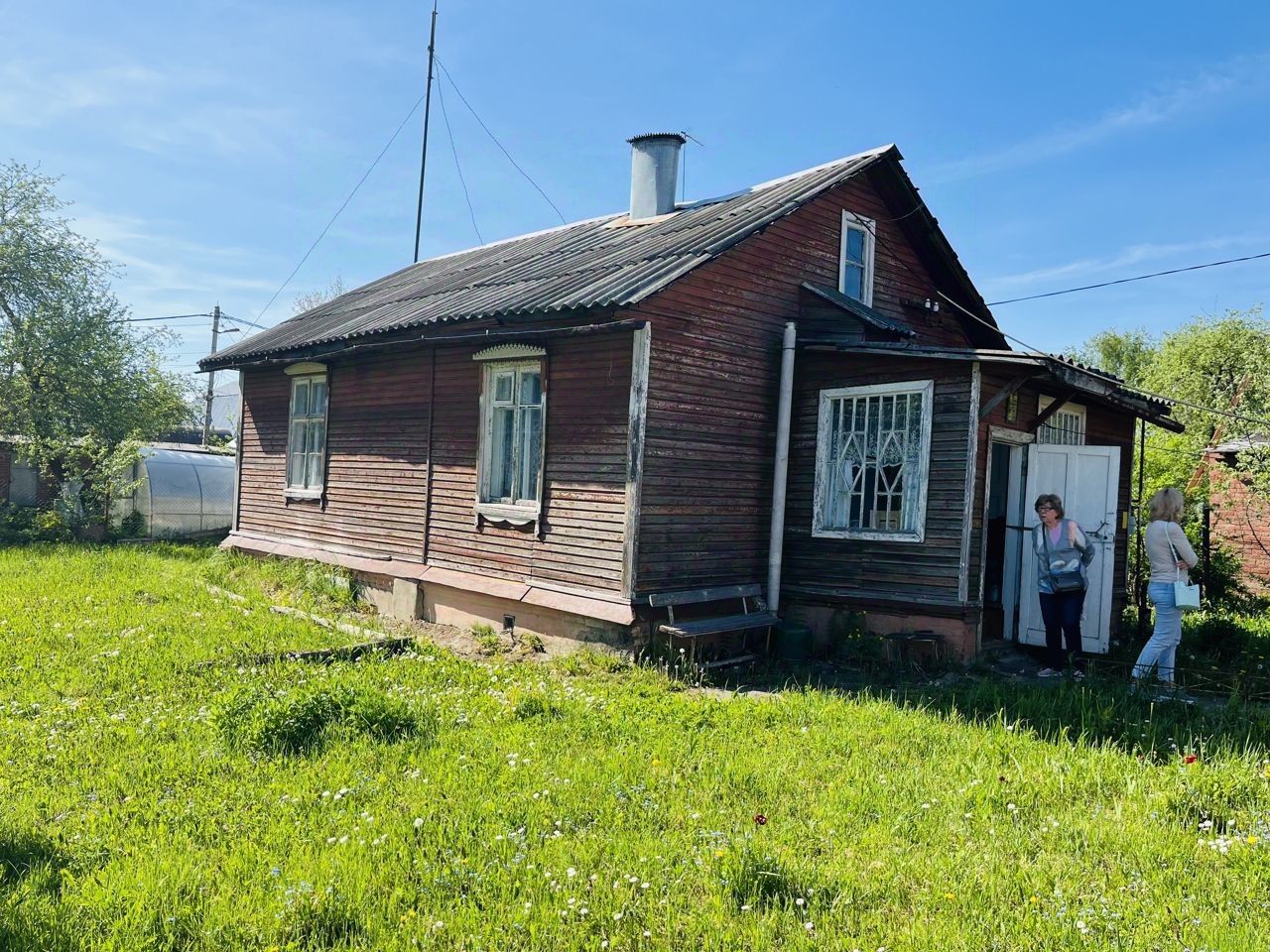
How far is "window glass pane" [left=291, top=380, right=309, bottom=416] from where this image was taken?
13.4 metres

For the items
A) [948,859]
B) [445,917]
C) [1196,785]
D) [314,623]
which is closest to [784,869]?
[948,859]

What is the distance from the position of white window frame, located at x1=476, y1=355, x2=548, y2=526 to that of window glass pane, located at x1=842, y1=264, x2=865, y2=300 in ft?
13.5

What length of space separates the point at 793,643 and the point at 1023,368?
3.51m

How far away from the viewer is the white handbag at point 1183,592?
23.6ft

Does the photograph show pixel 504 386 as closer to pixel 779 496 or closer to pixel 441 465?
pixel 441 465

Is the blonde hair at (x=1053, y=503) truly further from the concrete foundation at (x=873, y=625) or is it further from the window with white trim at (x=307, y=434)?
the window with white trim at (x=307, y=434)

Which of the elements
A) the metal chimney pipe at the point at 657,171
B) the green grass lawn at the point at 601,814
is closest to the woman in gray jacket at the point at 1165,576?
the green grass lawn at the point at 601,814

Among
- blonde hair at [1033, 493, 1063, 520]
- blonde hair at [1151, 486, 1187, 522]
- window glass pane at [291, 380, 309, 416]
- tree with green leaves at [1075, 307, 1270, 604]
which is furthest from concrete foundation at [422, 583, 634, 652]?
tree with green leaves at [1075, 307, 1270, 604]

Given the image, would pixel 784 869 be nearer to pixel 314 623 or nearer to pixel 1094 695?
pixel 1094 695

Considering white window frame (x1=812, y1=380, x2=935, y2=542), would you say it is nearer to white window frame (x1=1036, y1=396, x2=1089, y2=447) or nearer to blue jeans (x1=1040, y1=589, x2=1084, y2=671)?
blue jeans (x1=1040, y1=589, x2=1084, y2=671)

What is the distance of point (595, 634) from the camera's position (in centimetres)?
863

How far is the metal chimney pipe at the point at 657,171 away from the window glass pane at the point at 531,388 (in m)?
4.13

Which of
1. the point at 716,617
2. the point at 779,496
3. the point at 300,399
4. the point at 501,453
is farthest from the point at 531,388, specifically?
the point at 300,399

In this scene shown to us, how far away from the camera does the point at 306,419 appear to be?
1340 cm
